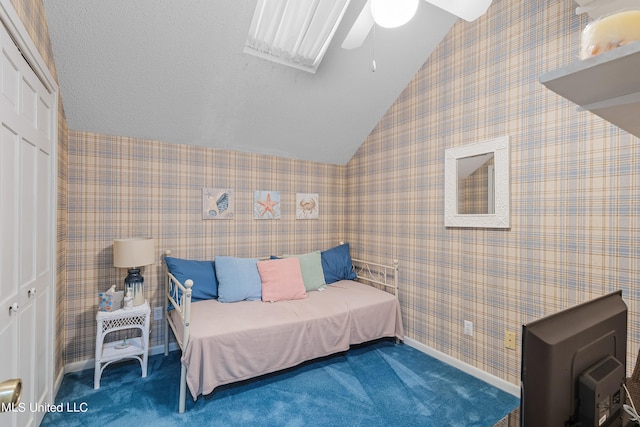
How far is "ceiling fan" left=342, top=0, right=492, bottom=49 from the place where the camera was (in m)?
1.34

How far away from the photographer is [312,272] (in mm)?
3188

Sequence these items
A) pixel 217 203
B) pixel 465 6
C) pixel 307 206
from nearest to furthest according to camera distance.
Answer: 1. pixel 465 6
2. pixel 217 203
3. pixel 307 206

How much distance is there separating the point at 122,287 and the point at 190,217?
0.80m

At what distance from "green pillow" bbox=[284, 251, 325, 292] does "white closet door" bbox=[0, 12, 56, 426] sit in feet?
6.27

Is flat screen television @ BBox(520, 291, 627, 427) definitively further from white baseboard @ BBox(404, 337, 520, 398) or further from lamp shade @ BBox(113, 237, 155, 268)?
lamp shade @ BBox(113, 237, 155, 268)

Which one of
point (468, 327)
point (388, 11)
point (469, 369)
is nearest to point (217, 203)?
point (388, 11)

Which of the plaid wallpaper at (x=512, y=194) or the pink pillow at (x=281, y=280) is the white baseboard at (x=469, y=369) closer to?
the plaid wallpaper at (x=512, y=194)

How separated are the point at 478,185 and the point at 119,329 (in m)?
2.92

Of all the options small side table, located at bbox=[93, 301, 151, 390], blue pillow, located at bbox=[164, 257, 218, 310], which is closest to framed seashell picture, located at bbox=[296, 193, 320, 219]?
blue pillow, located at bbox=[164, 257, 218, 310]

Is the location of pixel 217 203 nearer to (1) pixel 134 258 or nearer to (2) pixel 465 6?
(1) pixel 134 258

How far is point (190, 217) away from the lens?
9.78 ft

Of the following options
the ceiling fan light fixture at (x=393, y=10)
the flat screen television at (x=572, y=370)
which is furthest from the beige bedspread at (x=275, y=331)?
the ceiling fan light fixture at (x=393, y=10)

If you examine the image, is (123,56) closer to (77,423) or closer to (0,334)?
(0,334)

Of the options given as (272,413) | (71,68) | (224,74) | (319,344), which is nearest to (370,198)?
(319,344)
